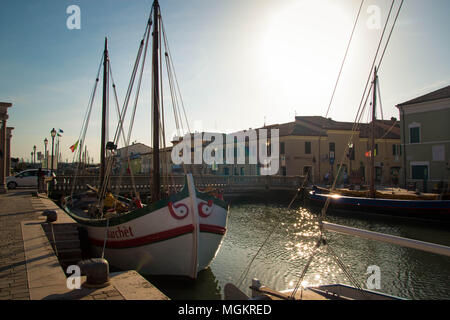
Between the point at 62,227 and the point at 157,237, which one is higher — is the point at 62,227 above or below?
below

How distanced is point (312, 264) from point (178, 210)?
596cm

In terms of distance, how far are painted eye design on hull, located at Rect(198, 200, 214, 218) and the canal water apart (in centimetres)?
200

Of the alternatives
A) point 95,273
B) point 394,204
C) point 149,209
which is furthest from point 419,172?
point 95,273

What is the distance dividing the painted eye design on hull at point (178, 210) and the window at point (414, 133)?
100 feet

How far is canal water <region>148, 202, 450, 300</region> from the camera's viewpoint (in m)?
9.63

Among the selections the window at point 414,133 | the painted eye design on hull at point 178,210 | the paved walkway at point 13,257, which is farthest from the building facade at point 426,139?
Result: the paved walkway at point 13,257

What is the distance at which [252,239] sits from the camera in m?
16.6

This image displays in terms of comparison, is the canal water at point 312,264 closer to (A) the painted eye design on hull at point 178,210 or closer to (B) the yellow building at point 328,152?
(A) the painted eye design on hull at point 178,210

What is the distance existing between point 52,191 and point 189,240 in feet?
71.3

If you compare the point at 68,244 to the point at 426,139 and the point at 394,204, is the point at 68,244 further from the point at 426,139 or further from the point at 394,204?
the point at 426,139

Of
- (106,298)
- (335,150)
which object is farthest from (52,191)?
(335,150)

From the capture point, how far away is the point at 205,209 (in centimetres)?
942

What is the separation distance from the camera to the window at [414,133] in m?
31.9

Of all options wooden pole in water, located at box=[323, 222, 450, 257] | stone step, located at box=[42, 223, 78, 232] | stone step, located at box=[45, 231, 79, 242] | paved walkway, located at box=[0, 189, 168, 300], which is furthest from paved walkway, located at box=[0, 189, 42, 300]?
wooden pole in water, located at box=[323, 222, 450, 257]
